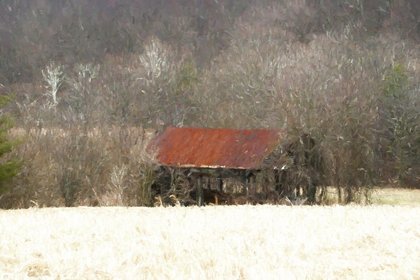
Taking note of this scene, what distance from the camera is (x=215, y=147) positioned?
103ft

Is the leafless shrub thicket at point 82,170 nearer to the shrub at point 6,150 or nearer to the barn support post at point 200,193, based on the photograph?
the shrub at point 6,150

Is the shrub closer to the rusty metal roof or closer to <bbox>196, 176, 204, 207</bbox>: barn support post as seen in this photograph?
the rusty metal roof

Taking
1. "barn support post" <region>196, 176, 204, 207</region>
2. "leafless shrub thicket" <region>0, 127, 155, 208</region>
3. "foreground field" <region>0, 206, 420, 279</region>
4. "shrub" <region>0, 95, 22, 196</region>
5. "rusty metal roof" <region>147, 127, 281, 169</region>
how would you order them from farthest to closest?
"leafless shrub thicket" <region>0, 127, 155, 208</region> → "shrub" <region>0, 95, 22, 196</region> → "rusty metal roof" <region>147, 127, 281, 169</region> → "barn support post" <region>196, 176, 204, 207</region> → "foreground field" <region>0, 206, 420, 279</region>

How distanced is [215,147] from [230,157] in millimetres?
1357

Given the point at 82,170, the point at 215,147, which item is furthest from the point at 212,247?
the point at 82,170

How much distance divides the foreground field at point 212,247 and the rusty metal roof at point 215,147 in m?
12.2

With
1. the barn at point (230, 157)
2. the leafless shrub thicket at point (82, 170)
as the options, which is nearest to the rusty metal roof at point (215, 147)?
the barn at point (230, 157)

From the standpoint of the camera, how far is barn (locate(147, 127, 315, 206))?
29766 millimetres

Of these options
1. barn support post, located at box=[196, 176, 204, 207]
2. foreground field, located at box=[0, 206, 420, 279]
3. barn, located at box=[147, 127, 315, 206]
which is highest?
barn, located at box=[147, 127, 315, 206]

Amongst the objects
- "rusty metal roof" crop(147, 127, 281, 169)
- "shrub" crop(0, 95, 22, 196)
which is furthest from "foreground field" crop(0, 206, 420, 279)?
"shrub" crop(0, 95, 22, 196)

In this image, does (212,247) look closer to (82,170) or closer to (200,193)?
(200,193)

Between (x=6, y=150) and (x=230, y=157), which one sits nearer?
(x=230, y=157)

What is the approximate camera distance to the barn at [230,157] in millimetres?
29766

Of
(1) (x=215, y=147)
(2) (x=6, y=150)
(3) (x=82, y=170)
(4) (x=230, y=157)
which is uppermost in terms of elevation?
(2) (x=6, y=150)
